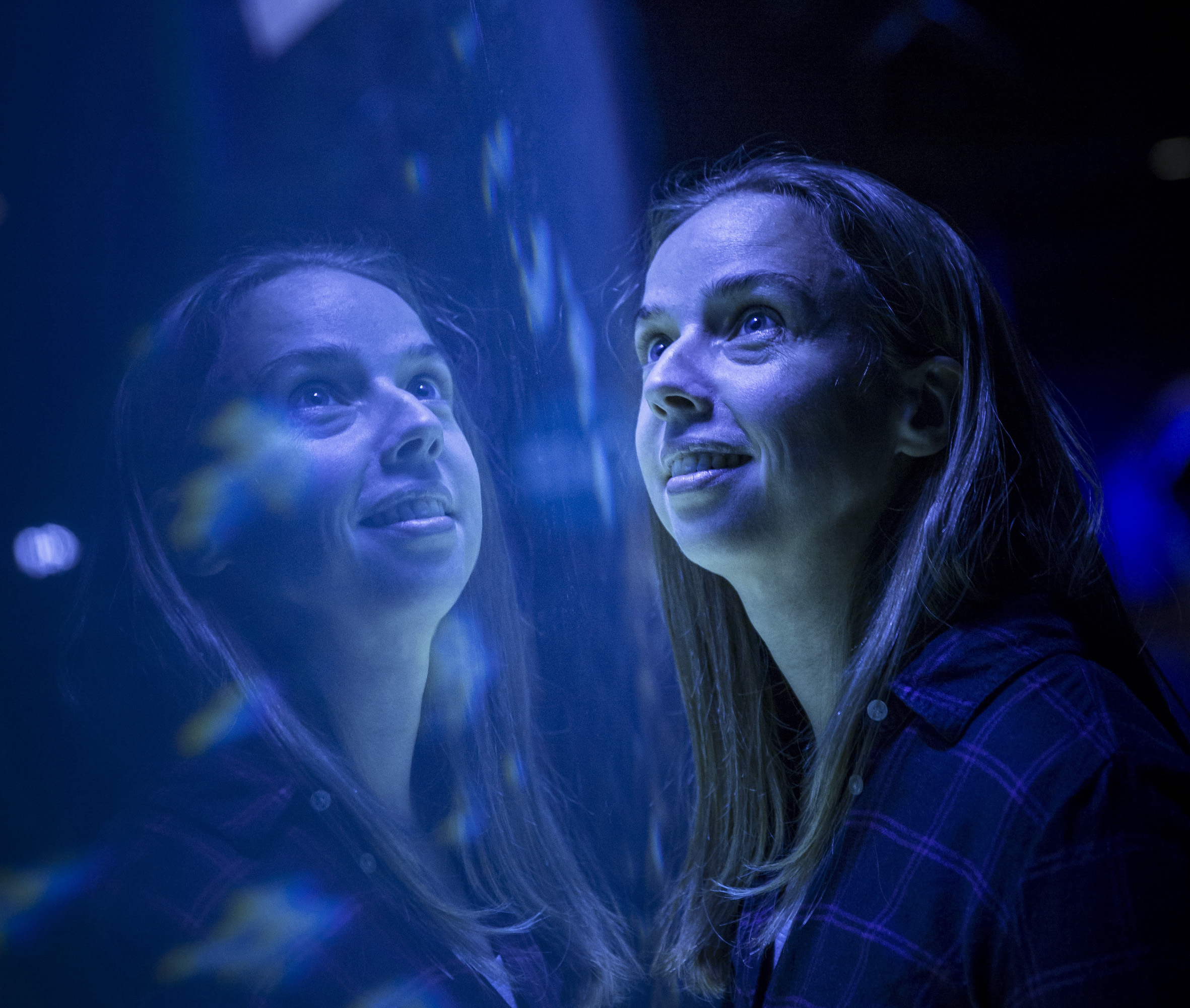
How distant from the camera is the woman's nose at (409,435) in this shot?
119cm

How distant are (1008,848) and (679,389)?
70 centimetres

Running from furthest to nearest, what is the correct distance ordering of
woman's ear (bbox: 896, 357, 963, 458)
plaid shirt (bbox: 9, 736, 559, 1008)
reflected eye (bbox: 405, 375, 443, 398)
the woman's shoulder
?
woman's ear (bbox: 896, 357, 963, 458) < reflected eye (bbox: 405, 375, 443, 398) < the woman's shoulder < plaid shirt (bbox: 9, 736, 559, 1008)

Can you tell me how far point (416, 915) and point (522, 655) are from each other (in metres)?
0.36

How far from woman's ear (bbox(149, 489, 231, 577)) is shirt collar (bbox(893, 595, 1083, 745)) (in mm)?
864

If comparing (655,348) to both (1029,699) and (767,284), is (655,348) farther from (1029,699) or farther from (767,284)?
(1029,699)

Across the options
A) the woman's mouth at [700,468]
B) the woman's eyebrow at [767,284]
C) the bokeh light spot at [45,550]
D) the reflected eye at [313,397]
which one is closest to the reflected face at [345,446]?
the reflected eye at [313,397]

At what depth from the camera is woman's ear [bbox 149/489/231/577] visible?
3.41ft

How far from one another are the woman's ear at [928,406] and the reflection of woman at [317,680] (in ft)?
1.96

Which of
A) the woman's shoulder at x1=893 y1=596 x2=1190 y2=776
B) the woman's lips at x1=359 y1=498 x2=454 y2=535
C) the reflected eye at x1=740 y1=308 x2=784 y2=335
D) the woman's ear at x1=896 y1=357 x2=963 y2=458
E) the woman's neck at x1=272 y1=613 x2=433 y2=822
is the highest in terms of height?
the reflected eye at x1=740 y1=308 x2=784 y2=335

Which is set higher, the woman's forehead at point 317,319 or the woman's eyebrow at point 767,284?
the woman's forehead at point 317,319

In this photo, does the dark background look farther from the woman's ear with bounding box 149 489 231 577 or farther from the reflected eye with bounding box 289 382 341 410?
the reflected eye with bounding box 289 382 341 410

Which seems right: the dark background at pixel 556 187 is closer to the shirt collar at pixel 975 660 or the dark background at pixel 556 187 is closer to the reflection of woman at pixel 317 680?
the reflection of woman at pixel 317 680

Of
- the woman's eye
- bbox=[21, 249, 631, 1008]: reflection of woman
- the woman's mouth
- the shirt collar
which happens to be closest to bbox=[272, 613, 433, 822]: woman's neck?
bbox=[21, 249, 631, 1008]: reflection of woman

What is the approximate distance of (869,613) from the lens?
1.33m
